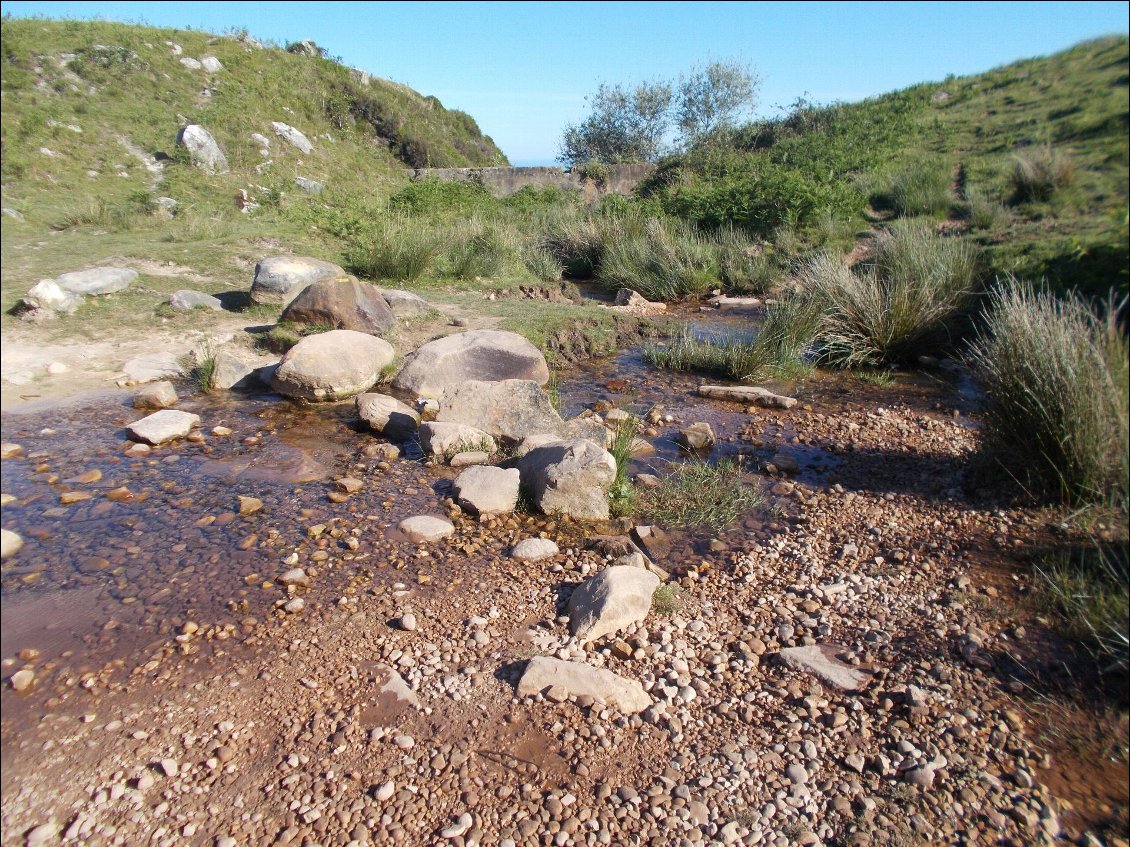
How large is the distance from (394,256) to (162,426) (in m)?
5.49

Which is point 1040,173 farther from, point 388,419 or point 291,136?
point 291,136

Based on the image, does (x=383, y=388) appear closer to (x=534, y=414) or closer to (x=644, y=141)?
(x=534, y=414)

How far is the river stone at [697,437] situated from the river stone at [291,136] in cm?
1405

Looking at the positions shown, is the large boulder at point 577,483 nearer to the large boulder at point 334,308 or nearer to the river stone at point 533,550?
the river stone at point 533,550

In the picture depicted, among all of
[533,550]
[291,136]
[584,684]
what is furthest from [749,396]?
[291,136]

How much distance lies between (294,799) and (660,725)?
1204 millimetres

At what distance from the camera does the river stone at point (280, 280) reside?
7578 millimetres

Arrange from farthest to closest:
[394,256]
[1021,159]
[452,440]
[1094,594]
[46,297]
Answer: [394,256], [452,440], [1094,594], [1021,159], [46,297]

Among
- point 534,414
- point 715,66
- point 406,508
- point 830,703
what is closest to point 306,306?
point 534,414

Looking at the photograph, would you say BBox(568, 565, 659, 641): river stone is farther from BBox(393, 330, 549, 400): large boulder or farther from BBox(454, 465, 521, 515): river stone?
BBox(393, 330, 549, 400): large boulder

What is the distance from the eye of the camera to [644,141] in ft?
91.4

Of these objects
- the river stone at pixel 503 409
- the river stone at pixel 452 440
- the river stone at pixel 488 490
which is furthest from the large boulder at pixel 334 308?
the river stone at pixel 488 490

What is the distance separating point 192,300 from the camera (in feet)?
23.4

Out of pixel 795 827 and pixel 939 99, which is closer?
pixel 795 827
